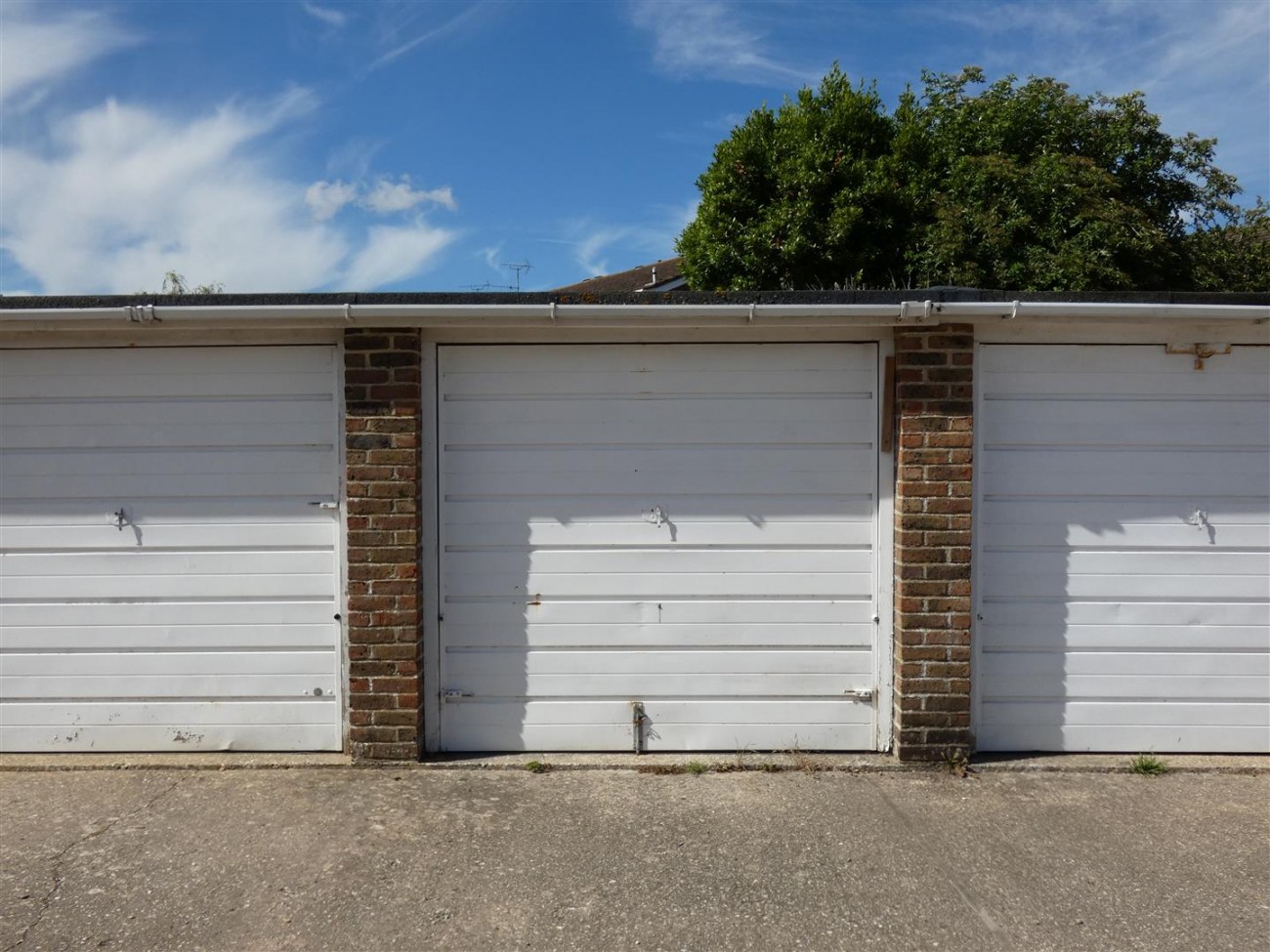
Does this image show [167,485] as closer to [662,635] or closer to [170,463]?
[170,463]

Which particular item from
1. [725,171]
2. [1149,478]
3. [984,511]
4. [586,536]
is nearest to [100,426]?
[586,536]

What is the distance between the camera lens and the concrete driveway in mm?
2814

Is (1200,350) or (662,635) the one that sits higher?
(1200,350)

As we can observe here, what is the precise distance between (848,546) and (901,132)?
1008cm

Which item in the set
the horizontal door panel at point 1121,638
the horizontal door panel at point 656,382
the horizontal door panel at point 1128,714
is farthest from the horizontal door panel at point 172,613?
the horizontal door panel at point 1128,714

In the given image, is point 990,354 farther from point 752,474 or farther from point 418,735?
point 418,735

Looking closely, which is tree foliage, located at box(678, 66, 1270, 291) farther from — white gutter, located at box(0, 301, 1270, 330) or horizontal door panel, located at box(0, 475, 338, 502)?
horizontal door panel, located at box(0, 475, 338, 502)

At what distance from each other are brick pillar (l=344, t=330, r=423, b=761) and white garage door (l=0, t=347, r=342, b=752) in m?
0.20

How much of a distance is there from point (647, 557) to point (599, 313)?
1.26 meters

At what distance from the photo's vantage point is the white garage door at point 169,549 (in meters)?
4.18

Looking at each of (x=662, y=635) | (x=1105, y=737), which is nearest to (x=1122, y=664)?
(x=1105, y=737)

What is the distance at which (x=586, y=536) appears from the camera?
4223 millimetres

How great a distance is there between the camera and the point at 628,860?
3.25 metres

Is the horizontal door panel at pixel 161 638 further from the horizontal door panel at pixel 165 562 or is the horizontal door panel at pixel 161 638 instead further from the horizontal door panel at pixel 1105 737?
the horizontal door panel at pixel 1105 737
